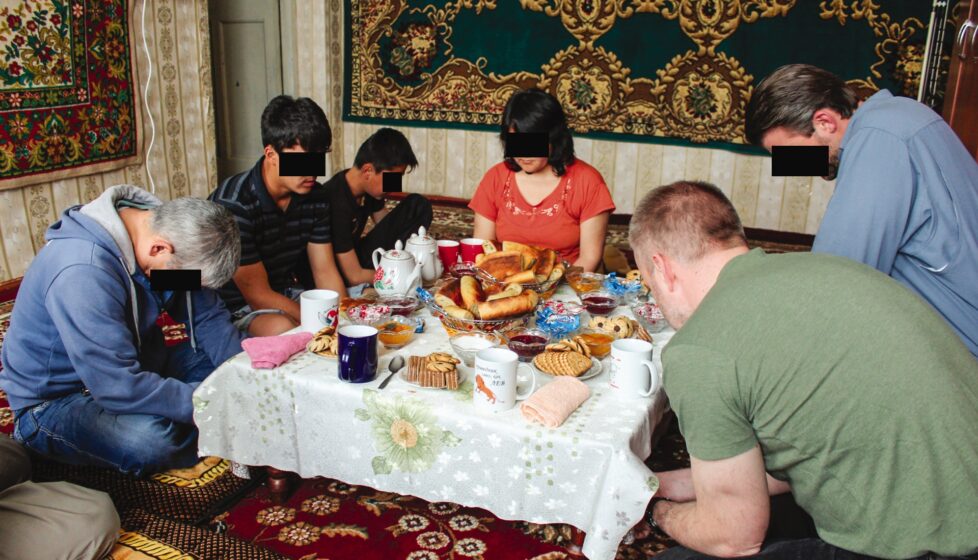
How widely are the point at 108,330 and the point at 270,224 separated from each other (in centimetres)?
80

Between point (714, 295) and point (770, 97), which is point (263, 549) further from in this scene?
point (770, 97)

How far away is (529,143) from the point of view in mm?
2545

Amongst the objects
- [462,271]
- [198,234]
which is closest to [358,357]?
[198,234]

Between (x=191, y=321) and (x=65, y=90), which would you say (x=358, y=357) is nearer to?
(x=191, y=321)

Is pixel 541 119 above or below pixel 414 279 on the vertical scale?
above

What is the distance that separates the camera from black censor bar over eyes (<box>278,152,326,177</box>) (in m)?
2.17

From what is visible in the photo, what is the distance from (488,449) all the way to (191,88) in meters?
3.42

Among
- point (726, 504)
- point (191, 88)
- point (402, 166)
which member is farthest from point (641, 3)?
point (726, 504)

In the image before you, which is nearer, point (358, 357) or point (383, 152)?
point (358, 357)

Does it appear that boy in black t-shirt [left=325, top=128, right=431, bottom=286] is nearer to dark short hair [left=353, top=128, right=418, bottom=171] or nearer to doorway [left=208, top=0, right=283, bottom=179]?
dark short hair [left=353, top=128, right=418, bottom=171]

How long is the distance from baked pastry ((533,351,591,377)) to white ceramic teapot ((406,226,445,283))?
0.65m

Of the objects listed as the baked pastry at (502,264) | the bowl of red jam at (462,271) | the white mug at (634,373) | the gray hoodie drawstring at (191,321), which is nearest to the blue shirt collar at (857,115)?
the white mug at (634,373)

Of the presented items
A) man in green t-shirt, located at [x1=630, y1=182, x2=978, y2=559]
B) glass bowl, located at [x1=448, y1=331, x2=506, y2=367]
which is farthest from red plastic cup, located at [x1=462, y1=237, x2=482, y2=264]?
man in green t-shirt, located at [x1=630, y1=182, x2=978, y2=559]

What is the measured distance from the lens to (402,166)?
8.61ft
